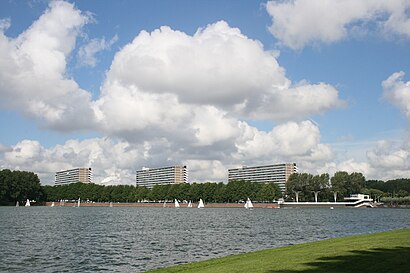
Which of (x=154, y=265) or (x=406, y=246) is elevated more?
(x=406, y=246)

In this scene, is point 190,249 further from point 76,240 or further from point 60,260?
point 76,240

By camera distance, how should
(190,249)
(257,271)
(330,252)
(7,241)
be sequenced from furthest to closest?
(7,241) → (190,249) → (330,252) → (257,271)

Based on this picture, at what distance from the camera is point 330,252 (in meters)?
25.8

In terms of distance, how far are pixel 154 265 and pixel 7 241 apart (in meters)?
25.6

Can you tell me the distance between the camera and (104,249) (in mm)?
45469

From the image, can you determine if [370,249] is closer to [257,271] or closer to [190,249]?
[257,271]

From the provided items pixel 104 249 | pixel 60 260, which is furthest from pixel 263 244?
pixel 60 260

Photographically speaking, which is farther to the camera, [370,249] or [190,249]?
[190,249]

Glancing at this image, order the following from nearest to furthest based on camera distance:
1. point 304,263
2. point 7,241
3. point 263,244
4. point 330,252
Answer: point 304,263
point 330,252
point 263,244
point 7,241

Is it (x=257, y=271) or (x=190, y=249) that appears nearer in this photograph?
(x=257, y=271)

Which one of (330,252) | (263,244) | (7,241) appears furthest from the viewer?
(7,241)

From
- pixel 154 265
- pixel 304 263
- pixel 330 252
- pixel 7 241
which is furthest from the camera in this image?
pixel 7 241

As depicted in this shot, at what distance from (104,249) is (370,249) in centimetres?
2756

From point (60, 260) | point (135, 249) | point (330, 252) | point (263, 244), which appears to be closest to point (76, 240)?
point (135, 249)
